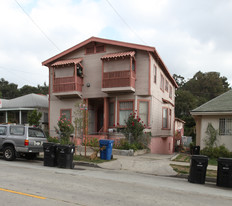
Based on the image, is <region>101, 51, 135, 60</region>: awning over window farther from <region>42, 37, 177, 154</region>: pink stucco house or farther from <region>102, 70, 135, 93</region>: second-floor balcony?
<region>102, 70, 135, 93</region>: second-floor balcony

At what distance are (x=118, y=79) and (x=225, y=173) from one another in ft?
35.5

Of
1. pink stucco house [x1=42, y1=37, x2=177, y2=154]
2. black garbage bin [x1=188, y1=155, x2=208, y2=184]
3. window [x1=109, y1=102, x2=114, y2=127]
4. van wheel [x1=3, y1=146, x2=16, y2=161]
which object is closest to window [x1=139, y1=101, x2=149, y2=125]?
pink stucco house [x1=42, y1=37, x2=177, y2=154]

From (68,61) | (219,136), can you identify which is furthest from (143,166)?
(68,61)

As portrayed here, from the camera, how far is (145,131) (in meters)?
17.3

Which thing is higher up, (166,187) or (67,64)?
(67,64)

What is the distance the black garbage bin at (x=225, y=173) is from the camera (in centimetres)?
837

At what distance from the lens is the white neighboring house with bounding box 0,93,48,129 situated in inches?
994

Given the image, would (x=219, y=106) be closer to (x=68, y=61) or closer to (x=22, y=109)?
(x=68, y=61)

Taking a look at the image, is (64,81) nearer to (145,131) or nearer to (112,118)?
(112,118)

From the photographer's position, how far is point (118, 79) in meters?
17.8

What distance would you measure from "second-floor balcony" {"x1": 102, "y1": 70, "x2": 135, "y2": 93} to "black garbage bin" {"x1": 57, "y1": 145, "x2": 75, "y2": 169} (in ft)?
24.6

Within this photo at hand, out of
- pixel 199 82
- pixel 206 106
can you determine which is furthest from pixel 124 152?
pixel 199 82

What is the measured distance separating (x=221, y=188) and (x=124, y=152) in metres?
7.53

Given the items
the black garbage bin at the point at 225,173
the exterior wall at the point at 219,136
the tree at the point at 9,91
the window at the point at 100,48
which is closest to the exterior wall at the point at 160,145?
the exterior wall at the point at 219,136
